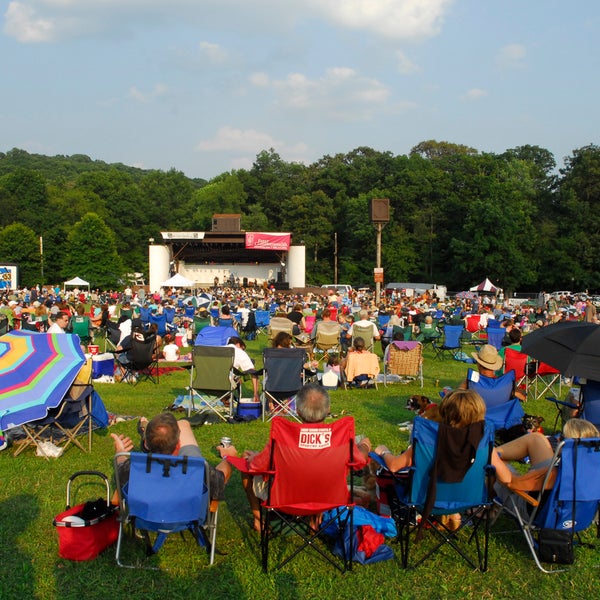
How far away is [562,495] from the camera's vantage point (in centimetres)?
334

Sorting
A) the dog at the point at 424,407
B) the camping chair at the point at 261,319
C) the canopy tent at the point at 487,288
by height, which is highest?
the dog at the point at 424,407

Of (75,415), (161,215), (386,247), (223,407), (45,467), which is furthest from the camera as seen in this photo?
(161,215)

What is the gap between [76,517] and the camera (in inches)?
134

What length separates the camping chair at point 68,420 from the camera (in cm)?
529

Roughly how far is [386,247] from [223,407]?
43040 millimetres

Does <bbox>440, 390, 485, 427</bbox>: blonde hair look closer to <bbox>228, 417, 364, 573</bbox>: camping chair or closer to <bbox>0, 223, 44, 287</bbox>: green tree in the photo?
<bbox>228, 417, 364, 573</bbox>: camping chair

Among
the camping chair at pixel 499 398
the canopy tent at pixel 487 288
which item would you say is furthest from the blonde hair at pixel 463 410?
the canopy tent at pixel 487 288

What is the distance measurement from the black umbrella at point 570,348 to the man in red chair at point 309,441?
2.09 metres

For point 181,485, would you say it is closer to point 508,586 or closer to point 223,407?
point 508,586

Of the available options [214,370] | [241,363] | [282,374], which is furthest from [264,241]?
[282,374]

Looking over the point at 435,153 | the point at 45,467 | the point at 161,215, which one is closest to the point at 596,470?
the point at 45,467

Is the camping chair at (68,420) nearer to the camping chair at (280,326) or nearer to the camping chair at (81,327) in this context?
the camping chair at (280,326)

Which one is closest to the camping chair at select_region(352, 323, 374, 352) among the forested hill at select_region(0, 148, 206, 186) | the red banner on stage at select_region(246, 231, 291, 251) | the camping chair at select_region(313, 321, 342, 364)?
the camping chair at select_region(313, 321, 342, 364)

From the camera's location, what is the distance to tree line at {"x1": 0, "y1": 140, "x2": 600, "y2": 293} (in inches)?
1694
